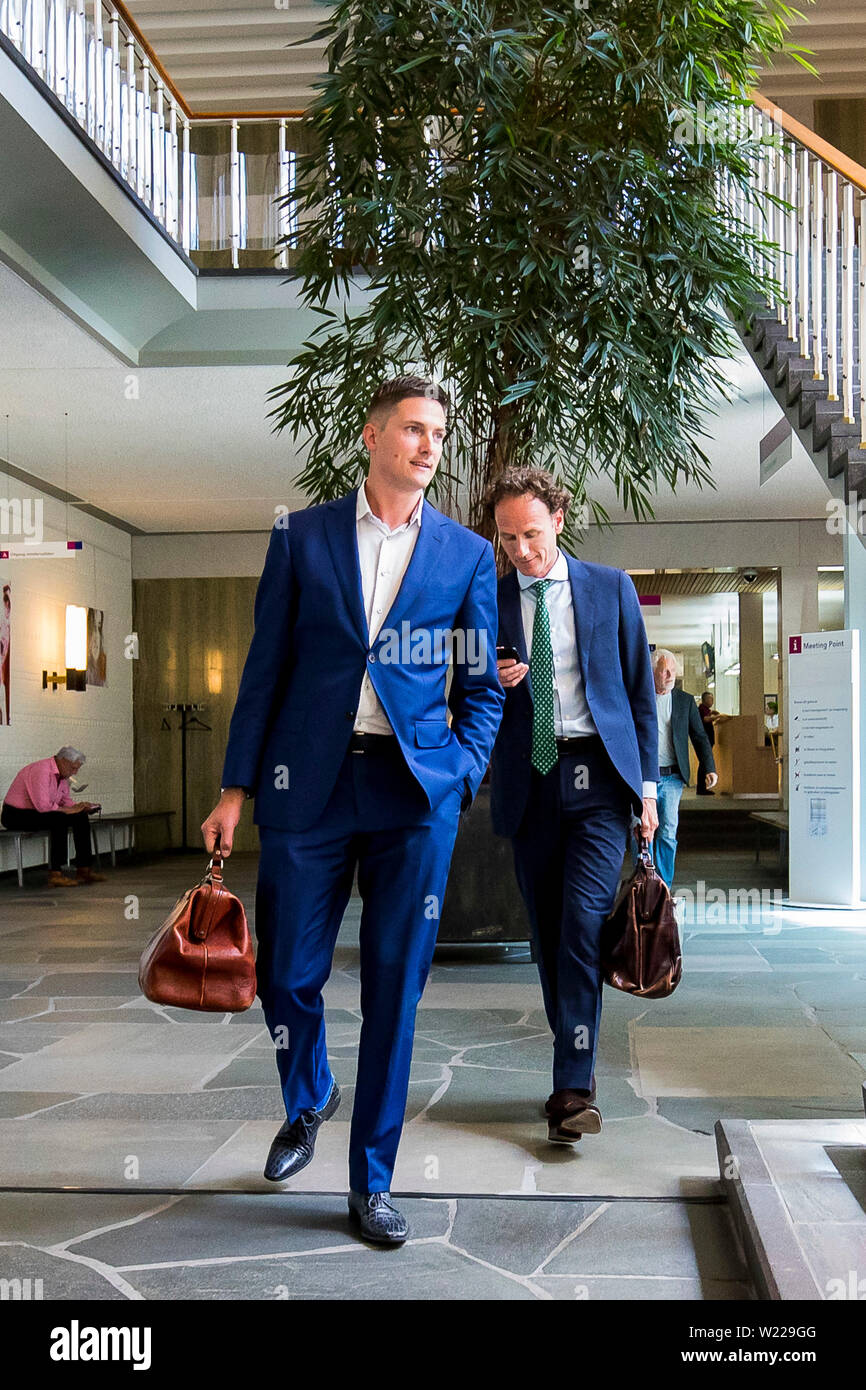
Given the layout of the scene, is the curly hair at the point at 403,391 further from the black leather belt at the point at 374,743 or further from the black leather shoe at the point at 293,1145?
the black leather shoe at the point at 293,1145

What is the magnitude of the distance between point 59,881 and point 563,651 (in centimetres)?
841

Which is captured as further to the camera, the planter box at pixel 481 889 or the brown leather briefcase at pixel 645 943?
the planter box at pixel 481 889

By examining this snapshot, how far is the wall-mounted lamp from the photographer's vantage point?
41.7ft

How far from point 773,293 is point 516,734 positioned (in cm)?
468

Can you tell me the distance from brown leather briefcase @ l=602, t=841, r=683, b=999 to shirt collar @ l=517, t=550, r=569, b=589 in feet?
Result: 2.52

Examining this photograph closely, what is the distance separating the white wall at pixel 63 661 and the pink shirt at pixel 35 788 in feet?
1.81

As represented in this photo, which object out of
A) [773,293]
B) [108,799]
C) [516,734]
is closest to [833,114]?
[773,293]

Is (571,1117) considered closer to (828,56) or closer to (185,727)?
(185,727)

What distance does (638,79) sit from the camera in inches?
223

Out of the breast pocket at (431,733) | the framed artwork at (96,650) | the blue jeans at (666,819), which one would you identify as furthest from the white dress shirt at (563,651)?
the framed artwork at (96,650)

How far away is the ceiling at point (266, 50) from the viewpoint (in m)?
12.0

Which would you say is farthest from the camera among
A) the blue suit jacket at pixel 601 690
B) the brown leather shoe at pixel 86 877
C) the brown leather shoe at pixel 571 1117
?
the brown leather shoe at pixel 86 877

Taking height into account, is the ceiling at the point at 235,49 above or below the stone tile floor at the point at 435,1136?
above
